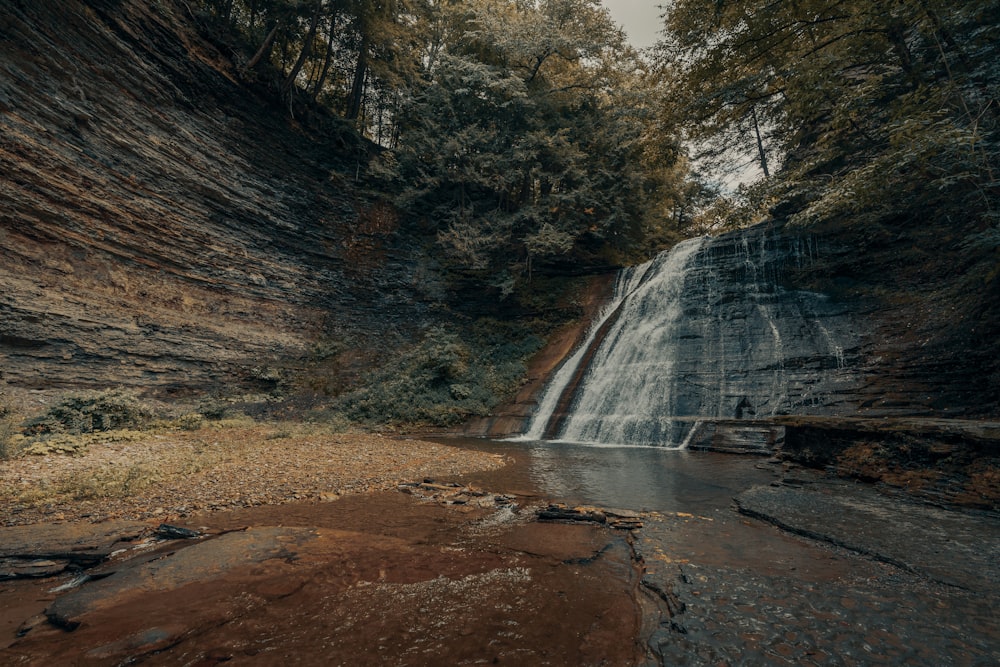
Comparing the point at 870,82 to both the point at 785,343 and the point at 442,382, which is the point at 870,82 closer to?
the point at 785,343

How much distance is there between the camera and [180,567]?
113 inches

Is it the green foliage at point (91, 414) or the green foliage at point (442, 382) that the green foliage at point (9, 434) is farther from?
the green foliage at point (442, 382)

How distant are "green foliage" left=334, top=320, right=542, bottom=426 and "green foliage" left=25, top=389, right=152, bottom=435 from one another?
508 cm

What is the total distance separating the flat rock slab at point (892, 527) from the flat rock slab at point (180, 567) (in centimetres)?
425

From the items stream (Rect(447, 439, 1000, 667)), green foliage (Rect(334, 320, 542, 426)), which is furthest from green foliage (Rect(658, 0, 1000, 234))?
green foliage (Rect(334, 320, 542, 426))

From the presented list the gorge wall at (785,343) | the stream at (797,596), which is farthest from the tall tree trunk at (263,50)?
the stream at (797,596)

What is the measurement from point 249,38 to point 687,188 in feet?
75.8

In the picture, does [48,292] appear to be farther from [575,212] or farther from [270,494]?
[575,212]

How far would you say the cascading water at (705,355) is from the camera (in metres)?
9.38

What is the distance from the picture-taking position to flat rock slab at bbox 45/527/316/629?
7.87ft

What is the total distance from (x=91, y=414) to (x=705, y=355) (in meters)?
14.2

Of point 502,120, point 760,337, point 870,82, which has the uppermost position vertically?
point 502,120

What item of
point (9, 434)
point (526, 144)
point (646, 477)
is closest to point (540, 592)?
point (646, 477)

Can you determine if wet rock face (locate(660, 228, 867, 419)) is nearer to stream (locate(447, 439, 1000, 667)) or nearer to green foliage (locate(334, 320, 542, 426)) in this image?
stream (locate(447, 439, 1000, 667))
